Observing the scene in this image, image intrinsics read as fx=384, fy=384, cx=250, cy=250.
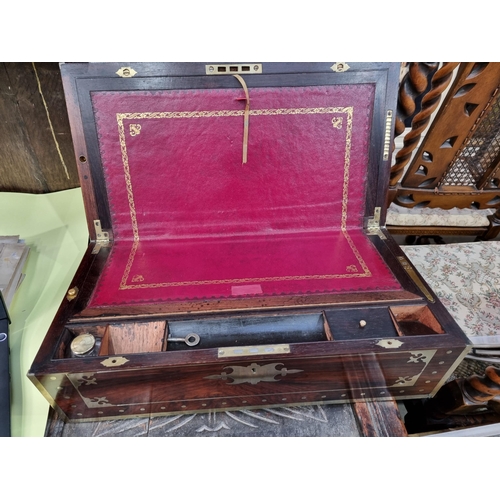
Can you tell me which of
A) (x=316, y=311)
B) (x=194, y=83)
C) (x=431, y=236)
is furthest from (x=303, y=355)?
(x=431, y=236)

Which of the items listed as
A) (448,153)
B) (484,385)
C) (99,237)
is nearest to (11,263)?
(99,237)

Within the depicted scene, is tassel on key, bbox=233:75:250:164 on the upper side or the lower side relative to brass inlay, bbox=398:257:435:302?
upper

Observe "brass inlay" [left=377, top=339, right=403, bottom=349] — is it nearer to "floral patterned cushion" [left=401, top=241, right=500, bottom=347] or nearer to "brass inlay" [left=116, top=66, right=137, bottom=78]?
"floral patterned cushion" [left=401, top=241, right=500, bottom=347]

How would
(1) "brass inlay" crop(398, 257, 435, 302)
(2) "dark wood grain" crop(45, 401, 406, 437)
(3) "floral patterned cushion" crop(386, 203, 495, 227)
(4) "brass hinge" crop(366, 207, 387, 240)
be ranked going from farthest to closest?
(3) "floral patterned cushion" crop(386, 203, 495, 227) < (4) "brass hinge" crop(366, 207, 387, 240) < (1) "brass inlay" crop(398, 257, 435, 302) < (2) "dark wood grain" crop(45, 401, 406, 437)

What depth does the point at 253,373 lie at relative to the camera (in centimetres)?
110

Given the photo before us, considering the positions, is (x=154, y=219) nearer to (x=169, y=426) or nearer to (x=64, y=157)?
(x=64, y=157)

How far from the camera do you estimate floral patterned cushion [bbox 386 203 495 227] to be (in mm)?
1923

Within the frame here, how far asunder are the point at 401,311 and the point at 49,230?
4.97 feet

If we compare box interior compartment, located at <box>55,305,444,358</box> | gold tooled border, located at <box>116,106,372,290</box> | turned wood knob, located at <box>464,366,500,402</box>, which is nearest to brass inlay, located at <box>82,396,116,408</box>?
box interior compartment, located at <box>55,305,444,358</box>

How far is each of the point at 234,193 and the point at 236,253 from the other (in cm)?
24

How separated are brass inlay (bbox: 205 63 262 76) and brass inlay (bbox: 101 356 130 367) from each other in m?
0.96

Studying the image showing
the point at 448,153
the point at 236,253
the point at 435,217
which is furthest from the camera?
the point at 435,217

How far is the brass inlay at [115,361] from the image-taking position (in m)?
1.01

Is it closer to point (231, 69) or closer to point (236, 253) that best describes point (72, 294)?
point (236, 253)
